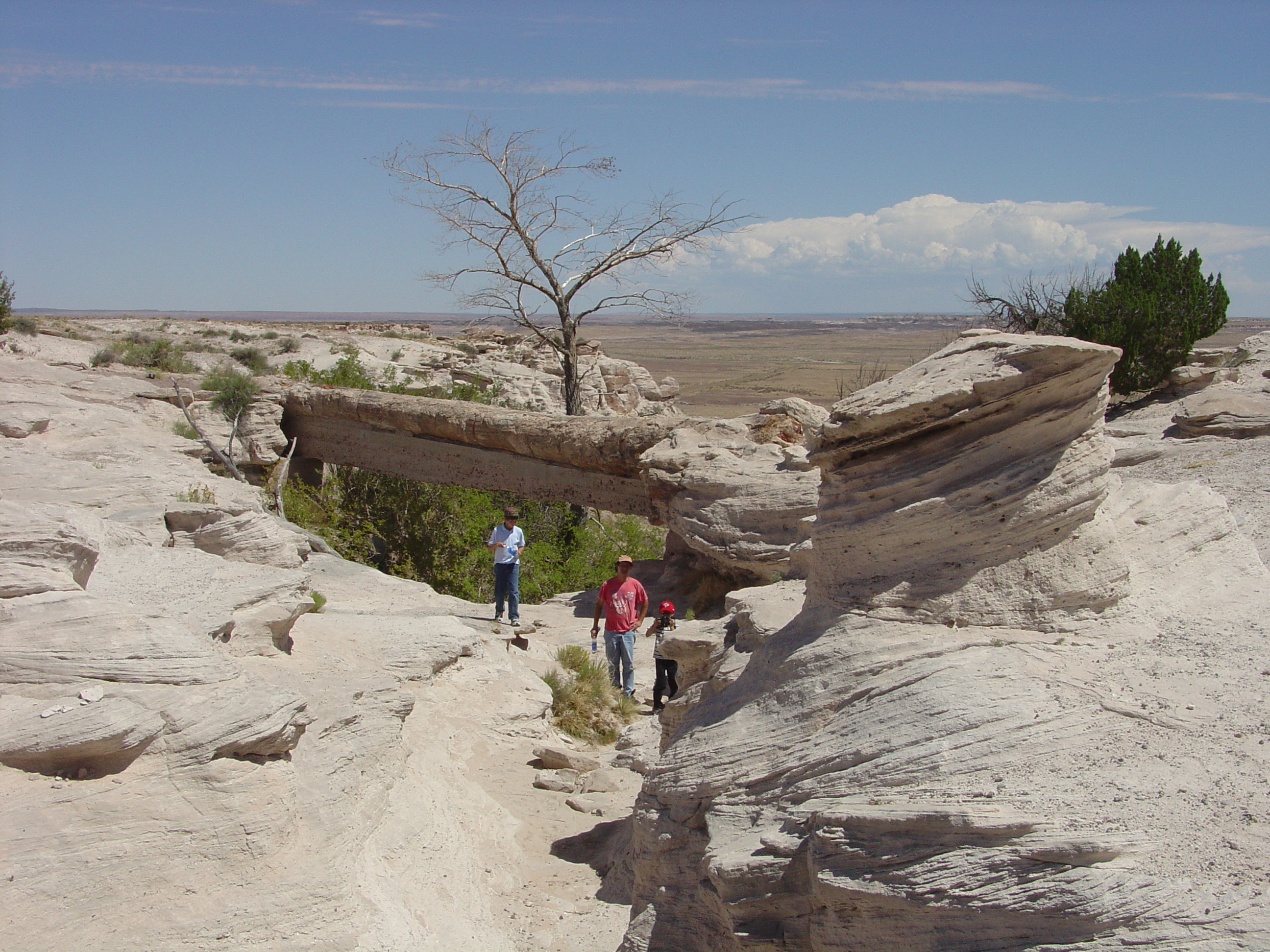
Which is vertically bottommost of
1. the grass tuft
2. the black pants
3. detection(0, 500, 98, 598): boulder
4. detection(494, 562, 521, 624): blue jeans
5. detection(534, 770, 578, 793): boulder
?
detection(534, 770, 578, 793): boulder

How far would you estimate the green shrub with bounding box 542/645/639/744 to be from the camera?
8.13 m

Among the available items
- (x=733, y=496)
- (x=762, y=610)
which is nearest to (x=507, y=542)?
(x=733, y=496)

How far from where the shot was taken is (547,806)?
659cm

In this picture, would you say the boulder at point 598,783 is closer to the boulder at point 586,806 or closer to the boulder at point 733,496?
the boulder at point 586,806

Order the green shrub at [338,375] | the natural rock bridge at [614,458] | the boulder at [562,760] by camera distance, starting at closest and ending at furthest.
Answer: the boulder at [562,760] < the natural rock bridge at [614,458] < the green shrub at [338,375]

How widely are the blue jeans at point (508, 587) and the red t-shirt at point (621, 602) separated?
1.61 meters

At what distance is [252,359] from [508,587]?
1188cm

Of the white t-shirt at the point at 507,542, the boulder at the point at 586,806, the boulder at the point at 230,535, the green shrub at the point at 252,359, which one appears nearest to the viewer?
the boulder at the point at 586,806

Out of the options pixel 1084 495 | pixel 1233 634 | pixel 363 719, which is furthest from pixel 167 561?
pixel 1233 634

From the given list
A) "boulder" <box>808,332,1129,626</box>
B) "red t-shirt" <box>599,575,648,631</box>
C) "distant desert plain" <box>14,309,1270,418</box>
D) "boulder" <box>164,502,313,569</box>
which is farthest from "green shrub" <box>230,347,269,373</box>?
"boulder" <box>808,332,1129,626</box>

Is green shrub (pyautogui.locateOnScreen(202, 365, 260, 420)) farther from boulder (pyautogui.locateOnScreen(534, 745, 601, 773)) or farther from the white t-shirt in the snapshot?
boulder (pyautogui.locateOnScreen(534, 745, 601, 773))

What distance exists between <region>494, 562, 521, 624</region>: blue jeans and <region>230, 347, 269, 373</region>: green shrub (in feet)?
33.7

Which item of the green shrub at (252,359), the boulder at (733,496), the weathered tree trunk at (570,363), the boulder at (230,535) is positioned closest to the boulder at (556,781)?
the boulder at (230,535)

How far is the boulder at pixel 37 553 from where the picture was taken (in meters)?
4.60
